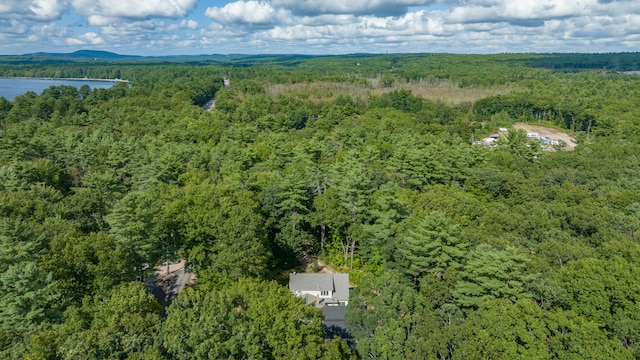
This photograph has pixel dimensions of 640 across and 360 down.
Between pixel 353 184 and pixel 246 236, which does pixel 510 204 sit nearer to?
pixel 353 184

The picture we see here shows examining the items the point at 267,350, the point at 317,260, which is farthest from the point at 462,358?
the point at 317,260

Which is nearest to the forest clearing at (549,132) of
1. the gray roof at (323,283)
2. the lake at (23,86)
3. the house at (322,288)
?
the gray roof at (323,283)

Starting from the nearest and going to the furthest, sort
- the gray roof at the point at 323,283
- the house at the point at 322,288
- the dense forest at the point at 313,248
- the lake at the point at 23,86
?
1. the dense forest at the point at 313,248
2. the house at the point at 322,288
3. the gray roof at the point at 323,283
4. the lake at the point at 23,86

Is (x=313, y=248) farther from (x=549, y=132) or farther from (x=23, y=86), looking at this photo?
(x=23, y=86)

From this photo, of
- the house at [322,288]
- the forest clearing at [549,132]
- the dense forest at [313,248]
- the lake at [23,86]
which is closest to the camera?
the dense forest at [313,248]

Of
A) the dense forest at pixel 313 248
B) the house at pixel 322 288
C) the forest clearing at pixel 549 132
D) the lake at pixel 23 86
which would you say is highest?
the lake at pixel 23 86

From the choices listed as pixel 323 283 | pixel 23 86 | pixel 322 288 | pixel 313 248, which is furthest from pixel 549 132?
pixel 23 86

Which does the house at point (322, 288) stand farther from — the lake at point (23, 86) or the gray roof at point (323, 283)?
the lake at point (23, 86)
